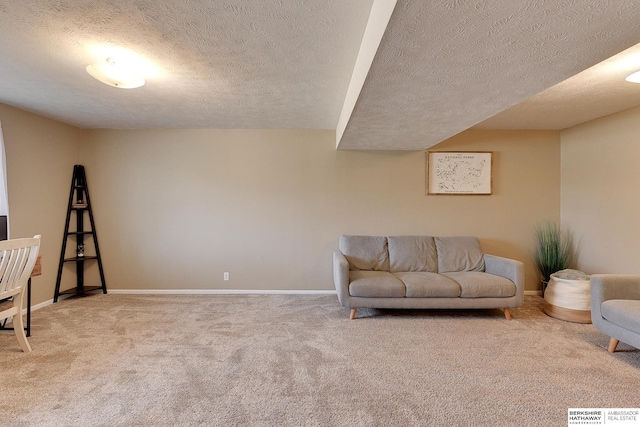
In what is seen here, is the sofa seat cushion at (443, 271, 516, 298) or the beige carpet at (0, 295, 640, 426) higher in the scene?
the sofa seat cushion at (443, 271, 516, 298)

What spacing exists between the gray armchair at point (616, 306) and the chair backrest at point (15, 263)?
460 centimetres

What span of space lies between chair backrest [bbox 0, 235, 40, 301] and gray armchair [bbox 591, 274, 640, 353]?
15.1ft

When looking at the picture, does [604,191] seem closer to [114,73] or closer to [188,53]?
[188,53]

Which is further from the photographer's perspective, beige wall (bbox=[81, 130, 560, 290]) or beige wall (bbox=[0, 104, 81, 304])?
beige wall (bbox=[81, 130, 560, 290])

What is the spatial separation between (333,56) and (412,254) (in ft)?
8.45

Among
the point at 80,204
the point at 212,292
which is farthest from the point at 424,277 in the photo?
the point at 80,204

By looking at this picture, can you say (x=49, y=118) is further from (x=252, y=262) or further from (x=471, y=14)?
(x=471, y=14)

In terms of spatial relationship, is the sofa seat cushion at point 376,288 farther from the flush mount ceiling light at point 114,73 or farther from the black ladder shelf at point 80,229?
the black ladder shelf at point 80,229

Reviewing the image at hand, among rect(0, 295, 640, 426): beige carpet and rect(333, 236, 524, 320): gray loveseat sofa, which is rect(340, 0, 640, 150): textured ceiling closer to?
rect(333, 236, 524, 320): gray loveseat sofa

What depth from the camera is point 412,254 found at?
365 cm

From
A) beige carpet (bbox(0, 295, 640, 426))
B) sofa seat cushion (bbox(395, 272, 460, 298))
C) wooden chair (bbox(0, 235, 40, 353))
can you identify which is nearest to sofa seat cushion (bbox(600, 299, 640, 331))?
beige carpet (bbox(0, 295, 640, 426))

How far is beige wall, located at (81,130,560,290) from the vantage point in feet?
12.9

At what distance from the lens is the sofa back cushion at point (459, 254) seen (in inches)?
141

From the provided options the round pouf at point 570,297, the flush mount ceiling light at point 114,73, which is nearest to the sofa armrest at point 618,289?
the round pouf at point 570,297
